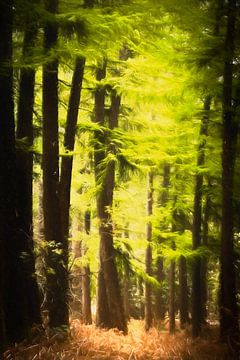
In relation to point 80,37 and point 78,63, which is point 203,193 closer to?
point 78,63

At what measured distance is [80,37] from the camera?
28.9 feet

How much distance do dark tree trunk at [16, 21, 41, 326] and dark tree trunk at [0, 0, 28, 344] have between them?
0.32m

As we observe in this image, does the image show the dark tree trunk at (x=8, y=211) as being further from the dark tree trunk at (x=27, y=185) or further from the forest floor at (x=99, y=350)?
the forest floor at (x=99, y=350)

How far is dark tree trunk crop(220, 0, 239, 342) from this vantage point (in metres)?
9.51

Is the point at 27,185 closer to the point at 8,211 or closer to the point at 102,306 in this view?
the point at 8,211

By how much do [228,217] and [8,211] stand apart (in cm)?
547

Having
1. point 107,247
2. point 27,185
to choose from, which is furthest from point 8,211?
point 107,247

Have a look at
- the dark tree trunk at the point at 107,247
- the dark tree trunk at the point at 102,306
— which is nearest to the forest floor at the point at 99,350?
the dark tree trunk at the point at 107,247

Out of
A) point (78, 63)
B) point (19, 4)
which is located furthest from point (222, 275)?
point (19, 4)

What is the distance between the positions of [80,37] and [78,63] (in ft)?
6.87

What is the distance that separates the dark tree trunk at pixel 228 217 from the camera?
9.51 metres

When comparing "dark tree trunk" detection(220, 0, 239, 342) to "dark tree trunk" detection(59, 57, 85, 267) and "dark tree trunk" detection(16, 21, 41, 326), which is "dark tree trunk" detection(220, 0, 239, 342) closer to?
"dark tree trunk" detection(59, 57, 85, 267)

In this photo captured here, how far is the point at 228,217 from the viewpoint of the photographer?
32.9ft

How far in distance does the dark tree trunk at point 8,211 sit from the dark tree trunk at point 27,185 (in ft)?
1.03
